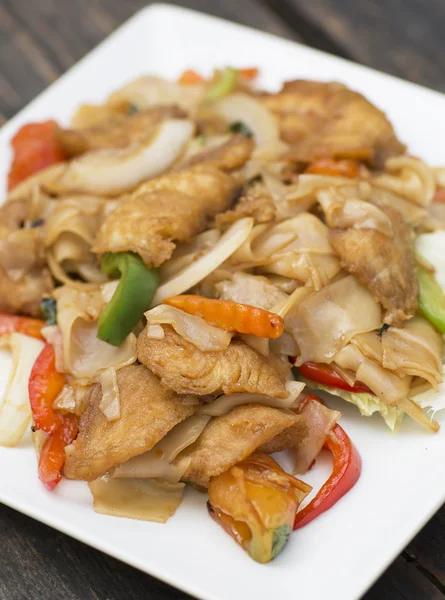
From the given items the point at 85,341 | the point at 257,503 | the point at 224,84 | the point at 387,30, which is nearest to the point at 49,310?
the point at 85,341

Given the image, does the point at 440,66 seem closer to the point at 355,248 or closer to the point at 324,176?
the point at 324,176

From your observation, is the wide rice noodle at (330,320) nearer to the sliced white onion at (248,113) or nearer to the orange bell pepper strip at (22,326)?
the orange bell pepper strip at (22,326)

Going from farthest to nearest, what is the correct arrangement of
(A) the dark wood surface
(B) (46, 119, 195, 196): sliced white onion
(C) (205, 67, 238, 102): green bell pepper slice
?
(A) the dark wood surface, (C) (205, 67, 238, 102): green bell pepper slice, (B) (46, 119, 195, 196): sliced white onion

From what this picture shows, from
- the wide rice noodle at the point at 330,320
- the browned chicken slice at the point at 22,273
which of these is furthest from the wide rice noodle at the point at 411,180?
the browned chicken slice at the point at 22,273

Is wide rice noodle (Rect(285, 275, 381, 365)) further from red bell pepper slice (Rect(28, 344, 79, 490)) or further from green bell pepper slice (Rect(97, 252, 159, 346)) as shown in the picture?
red bell pepper slice (Rect(28, 344, 79, 490))

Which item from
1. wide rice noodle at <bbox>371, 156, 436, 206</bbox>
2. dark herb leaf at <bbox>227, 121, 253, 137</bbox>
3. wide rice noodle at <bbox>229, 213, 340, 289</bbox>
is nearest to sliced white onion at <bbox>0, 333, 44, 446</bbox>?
wide rice noodle at <bbox>229, 213, 340, 289</bbox>

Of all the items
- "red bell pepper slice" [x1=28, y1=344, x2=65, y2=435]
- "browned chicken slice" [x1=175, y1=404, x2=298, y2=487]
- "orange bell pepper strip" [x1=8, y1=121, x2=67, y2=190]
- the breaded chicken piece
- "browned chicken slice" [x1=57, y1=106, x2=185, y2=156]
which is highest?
"orange bell pepper strip" [x1=8, y1=121, x2=67, y2=190]
